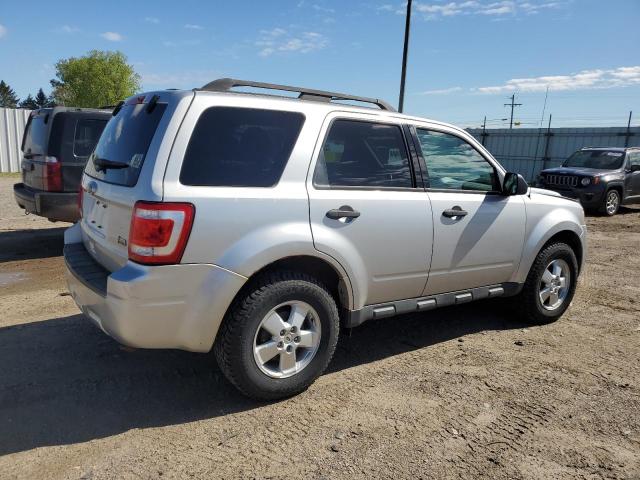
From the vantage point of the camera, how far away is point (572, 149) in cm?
2086

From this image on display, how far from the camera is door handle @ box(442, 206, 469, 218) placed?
397cm

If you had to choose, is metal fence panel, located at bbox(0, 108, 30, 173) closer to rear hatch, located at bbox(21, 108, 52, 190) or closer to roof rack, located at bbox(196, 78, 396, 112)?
rear hatch, located at bbox(21, 108, 52, 190)

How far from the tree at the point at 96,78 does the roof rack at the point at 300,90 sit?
236 ft

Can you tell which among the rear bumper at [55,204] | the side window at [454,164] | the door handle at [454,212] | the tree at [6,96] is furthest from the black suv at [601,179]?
the tree at [6,96]

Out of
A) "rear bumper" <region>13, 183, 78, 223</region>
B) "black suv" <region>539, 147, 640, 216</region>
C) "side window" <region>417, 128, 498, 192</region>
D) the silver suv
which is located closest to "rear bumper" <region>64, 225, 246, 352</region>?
the silver suv

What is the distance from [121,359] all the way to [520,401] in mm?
2854

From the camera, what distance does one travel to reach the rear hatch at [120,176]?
2.96 m

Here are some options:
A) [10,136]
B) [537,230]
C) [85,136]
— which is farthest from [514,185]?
[10,136]

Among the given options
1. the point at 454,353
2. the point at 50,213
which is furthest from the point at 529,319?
the point at 50,213

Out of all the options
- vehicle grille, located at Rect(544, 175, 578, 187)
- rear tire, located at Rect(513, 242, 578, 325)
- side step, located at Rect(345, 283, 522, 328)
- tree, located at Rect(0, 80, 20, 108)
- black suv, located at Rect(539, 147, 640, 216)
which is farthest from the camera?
tree, located at Rect(0, 80, 20, 108)

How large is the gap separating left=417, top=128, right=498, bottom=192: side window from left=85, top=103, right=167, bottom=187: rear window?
1992mm

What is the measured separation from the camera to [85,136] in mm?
7375

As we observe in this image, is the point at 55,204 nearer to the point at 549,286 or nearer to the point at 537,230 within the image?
the point at 537,230

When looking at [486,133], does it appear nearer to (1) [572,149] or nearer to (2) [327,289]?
(1) [572,149]
